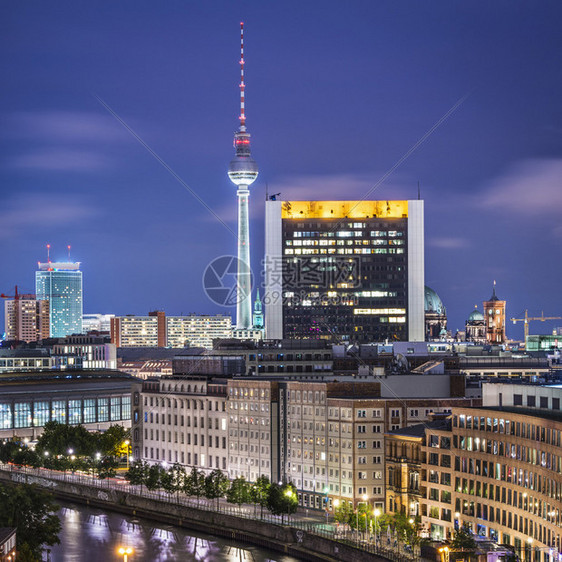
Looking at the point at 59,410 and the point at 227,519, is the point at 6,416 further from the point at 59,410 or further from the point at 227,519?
the point at 227,519

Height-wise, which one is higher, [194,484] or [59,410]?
[59,410]

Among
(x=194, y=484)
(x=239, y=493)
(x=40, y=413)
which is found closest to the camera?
(x=239, y=493)

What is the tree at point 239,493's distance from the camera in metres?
110

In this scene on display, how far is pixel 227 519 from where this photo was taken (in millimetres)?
106812

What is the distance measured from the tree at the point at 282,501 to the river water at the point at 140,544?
4.00 metres

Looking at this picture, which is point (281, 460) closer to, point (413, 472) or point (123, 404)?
point (413, 472)

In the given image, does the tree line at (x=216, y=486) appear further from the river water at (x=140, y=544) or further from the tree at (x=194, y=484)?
the river water at (x=140, y=544)

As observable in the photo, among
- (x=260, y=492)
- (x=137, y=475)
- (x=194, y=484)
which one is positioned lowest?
(x=194, y=484)

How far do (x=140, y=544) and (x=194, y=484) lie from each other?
14.7 m

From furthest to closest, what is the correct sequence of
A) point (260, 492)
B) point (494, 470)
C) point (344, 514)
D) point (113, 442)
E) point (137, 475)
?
point (113, 442) < point (137, 475) < point (260, 492) < point (344, 514) < point (494, 470)

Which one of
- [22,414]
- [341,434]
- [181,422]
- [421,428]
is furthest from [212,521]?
[22,414]

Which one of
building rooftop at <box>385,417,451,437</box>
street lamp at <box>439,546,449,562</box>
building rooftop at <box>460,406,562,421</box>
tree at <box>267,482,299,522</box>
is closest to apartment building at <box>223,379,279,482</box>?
tree at <box>267,482,299,522</box>

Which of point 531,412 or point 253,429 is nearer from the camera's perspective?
point 531,412

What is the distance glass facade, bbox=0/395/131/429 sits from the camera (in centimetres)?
17188
